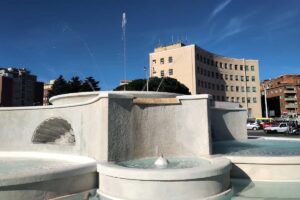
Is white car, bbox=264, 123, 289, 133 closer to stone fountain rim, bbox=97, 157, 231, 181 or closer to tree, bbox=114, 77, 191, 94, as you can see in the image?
tree, bbox=114, 77, 191, 94

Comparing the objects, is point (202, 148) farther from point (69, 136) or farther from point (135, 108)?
point (69, 136)

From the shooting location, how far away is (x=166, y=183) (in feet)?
24.6

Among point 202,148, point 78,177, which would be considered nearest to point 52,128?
point 78,177

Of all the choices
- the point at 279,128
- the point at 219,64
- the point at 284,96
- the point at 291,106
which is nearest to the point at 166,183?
the point at 279,128

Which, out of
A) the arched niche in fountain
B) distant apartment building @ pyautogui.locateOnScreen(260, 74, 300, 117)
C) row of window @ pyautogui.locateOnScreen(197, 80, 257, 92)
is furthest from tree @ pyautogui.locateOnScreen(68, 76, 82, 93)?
distant apartment building @ pyautogui.locateOnScreen(260, 74, 300, 117)

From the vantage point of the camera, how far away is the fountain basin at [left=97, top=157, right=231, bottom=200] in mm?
7508

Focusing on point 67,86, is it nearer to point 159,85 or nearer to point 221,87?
point 159,85

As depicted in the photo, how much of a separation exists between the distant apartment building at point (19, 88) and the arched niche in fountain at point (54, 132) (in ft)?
283

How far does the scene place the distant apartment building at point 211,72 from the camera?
73.2m

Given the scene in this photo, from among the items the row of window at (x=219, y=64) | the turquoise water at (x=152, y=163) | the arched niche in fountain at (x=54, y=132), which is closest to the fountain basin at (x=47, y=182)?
the turquoise water at (x=152, y=163)

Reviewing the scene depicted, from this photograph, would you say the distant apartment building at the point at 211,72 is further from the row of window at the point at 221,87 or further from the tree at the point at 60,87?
the tree at the point at 60,87

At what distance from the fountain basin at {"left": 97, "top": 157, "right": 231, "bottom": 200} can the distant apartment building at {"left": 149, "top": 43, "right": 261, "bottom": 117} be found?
64.7m

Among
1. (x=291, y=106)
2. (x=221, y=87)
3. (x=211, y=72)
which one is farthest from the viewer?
(x=291, y=106)

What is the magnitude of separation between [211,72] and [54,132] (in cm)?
7071
